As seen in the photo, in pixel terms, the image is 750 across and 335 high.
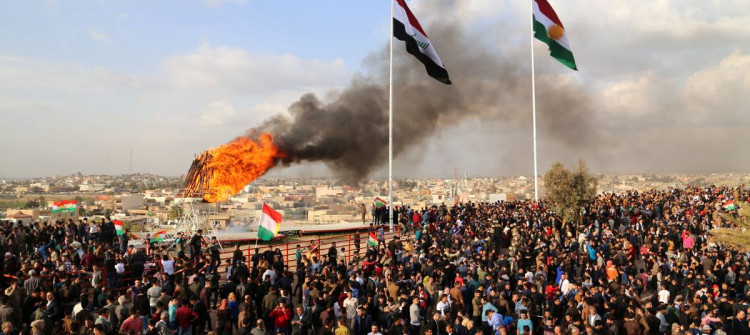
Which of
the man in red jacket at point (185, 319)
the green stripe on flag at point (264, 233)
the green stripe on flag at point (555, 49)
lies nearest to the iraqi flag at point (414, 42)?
the green stripe on flag at point (555, 49)

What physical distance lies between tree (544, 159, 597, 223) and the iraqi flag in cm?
832

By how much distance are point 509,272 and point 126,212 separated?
31.8m

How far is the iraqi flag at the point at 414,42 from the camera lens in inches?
896

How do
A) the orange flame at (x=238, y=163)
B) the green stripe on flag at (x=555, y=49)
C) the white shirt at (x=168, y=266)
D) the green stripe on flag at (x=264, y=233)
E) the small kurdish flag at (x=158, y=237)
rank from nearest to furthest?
the white shirt at (x=168, y=266) → the green stripe on flag at (x=264, y=233) → the small kurdish flag at (x=158, y=237) → the green stripe on flag at (x=555, y=49) → the orange flame at (x=238, y=163)

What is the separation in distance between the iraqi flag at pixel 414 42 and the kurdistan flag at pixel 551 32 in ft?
21.7

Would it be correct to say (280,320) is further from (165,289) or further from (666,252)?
(666,252)

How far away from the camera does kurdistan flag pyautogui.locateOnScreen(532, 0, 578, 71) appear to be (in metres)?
25.9

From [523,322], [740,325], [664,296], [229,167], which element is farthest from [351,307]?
[229,167]

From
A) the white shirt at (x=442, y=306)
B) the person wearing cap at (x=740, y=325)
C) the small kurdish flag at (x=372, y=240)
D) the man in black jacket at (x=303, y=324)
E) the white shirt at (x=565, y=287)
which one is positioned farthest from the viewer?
the small kurdish flag at (x=372, y=240)

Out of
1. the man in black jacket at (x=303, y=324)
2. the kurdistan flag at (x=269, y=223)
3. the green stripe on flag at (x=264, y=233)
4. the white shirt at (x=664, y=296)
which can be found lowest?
the man in black jacket at (x=303, y=324)

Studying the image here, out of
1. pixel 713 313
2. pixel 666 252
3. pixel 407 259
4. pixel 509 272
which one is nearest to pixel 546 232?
pixel 666 252

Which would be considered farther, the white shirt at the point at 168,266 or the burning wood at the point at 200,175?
the burning wood at the point at 200,175

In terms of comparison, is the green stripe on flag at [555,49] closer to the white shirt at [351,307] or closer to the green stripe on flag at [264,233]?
the green stripe on flag at [264,233]

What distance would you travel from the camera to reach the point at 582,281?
12953 mm
